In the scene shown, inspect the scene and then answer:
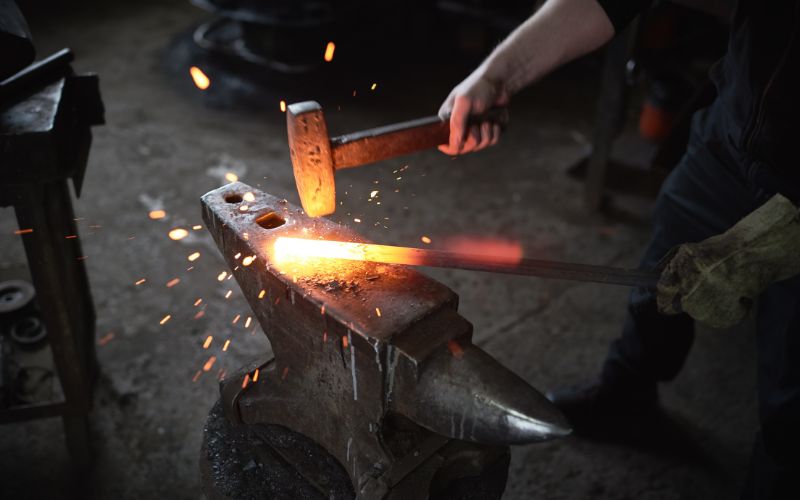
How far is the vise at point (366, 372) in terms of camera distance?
46.1 inches

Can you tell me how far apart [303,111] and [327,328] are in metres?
0.47

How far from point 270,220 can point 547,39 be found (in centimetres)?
93

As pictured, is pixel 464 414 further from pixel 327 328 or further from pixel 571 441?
pixel 571 441

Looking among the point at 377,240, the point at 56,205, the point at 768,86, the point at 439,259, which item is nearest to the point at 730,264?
the point at 768,86

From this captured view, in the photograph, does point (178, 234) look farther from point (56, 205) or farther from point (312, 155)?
point (312, 155)

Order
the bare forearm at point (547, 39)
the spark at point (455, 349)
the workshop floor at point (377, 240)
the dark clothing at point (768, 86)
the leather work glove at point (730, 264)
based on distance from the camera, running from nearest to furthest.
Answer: the spark at point (455, 349)
the leather work glove at point (730, 264)
the dark clothing at point (768, 86)
the bare forearm at point (547, 39)
the workshop floor at point (377, 240)

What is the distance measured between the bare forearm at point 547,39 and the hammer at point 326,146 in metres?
0.30

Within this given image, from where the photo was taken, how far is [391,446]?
139cm

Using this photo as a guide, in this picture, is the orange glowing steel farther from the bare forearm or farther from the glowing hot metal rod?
the glowing hot metal rod

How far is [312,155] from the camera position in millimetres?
1453

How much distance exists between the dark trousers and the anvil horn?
0.96m

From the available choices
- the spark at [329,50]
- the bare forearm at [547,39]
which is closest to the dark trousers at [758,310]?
the bare forearm at [547,39]

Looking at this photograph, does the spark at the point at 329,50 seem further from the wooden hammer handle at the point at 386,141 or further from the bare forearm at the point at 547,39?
the wooden hammer handle at the point at 386,141

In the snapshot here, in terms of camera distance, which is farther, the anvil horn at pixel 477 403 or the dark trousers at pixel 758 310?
the dark trousers at pixel 758 310
